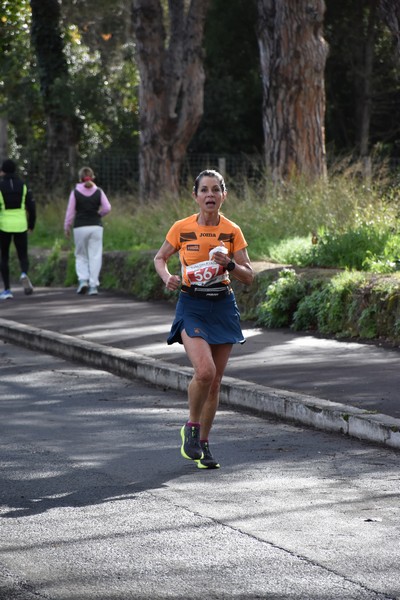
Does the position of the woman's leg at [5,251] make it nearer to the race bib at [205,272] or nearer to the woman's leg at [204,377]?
the woman's leg at [204,377]

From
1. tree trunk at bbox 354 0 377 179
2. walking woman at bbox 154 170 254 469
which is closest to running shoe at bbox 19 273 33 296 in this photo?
walking woman at bbox 154 170 254 469

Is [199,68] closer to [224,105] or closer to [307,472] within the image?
[224,105]

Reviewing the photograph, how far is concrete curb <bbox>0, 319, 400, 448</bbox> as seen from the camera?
8.52 m

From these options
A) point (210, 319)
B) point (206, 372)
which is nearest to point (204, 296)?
point (210, 319)

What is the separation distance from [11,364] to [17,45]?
31402 millimetres

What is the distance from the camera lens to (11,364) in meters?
12.9

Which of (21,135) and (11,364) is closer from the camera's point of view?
(11,364)

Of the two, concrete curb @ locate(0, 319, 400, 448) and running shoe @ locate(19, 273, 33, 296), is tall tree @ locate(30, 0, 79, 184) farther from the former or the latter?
concrete curb @ locate(0, 319, 400, 448)

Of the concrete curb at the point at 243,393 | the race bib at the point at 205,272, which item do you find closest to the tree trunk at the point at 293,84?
the concrete curb at the point at 243,393

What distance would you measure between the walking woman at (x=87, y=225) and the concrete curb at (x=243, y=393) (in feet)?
16.4

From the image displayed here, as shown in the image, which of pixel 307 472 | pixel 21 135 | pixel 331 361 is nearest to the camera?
pixel 307 472

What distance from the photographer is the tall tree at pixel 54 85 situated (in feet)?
115

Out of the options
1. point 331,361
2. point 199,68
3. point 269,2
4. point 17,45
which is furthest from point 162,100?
point 331,361

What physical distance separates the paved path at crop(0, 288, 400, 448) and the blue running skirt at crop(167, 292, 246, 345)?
4.05ft
